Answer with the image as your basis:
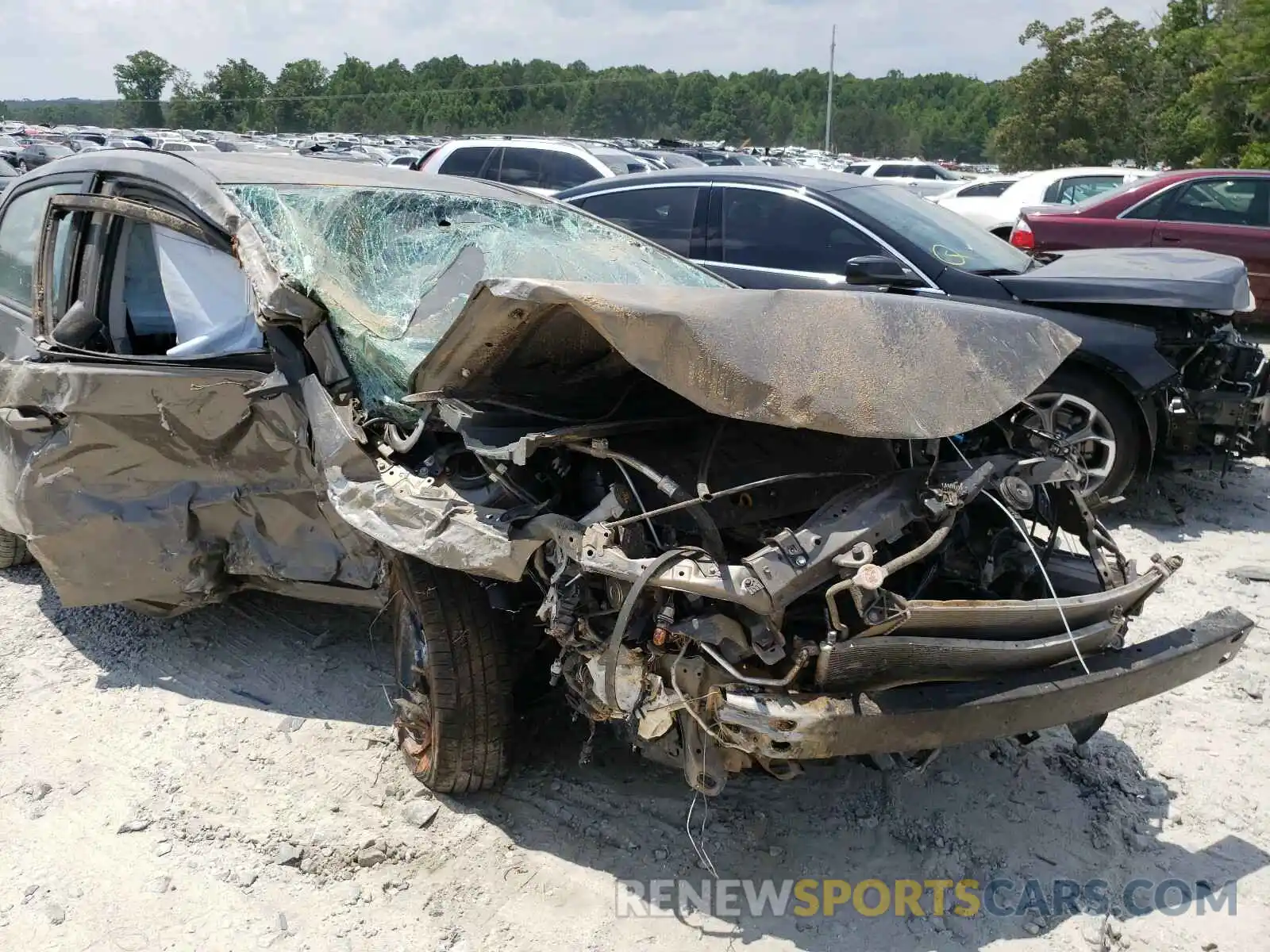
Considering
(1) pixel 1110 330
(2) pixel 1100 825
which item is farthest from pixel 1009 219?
(2) pixel 1100 825

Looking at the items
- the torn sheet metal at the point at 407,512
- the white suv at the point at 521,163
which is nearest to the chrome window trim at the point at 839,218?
the torn sheet metal at the point at 407,512

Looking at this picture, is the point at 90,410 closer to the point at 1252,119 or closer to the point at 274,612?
the point at 274,612

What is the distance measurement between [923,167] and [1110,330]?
2038cm

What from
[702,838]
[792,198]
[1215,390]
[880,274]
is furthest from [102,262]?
[1215,390]

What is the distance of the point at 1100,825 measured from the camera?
2867 millimetres

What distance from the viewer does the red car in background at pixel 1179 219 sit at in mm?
8242

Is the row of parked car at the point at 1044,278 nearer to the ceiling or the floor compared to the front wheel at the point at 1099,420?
nearer to the ceiling

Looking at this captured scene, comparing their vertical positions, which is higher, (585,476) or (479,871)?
(585,476)

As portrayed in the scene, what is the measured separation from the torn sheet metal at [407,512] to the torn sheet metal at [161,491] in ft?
1.07

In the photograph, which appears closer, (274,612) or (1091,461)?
(274,612)

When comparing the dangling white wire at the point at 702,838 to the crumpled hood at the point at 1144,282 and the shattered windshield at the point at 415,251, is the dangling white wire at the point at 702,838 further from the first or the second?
the crumpled hood at the point at 1144,282

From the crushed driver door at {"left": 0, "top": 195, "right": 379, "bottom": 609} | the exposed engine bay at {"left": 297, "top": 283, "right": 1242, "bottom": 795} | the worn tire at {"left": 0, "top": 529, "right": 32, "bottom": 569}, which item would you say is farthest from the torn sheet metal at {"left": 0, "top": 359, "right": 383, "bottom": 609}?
the worn tire at {"left": 0, "top": 529, "right": 32, "bottom": 569}

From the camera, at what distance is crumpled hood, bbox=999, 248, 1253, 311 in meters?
4.85

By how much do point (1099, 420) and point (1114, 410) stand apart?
0.09 metres
